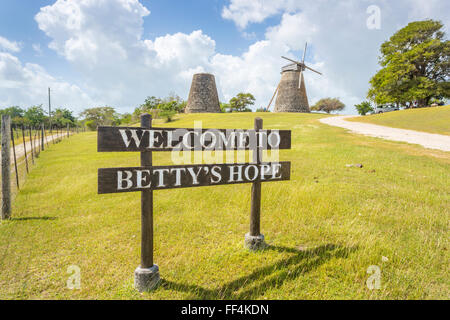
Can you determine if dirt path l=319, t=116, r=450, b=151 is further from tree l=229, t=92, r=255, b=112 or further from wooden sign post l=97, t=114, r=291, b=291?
tree l=229, t=92, r=255, b=112

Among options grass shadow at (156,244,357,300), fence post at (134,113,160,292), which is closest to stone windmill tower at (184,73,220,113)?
grass shadow at (156,244,357,300)

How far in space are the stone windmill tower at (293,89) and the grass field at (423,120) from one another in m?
23.0

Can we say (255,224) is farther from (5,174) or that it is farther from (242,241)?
(5,174)

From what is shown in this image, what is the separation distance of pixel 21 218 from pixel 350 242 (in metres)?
5.99

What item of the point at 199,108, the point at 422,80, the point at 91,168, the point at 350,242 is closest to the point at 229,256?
the point at 350,242

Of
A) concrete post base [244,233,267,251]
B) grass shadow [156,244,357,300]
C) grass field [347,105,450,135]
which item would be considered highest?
grass field [347,105,450,135]

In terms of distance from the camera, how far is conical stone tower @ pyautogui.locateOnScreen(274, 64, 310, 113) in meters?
45.6

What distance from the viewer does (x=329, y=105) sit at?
7019 cm

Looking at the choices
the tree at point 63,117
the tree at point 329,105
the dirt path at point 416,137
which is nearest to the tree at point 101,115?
the tree at point 63,117

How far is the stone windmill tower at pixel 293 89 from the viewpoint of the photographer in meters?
45.5

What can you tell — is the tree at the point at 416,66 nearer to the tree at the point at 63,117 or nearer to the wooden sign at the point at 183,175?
the wooden sign at the point at 183,175

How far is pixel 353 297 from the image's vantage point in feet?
8.26

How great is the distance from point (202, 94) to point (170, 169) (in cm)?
4829
